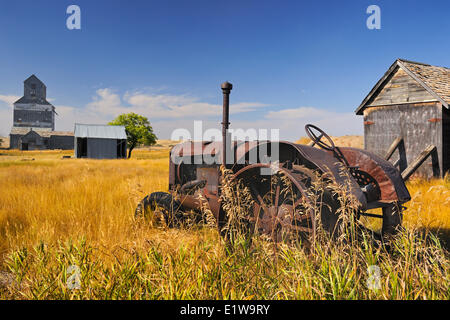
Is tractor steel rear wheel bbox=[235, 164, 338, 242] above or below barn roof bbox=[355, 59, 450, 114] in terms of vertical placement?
below

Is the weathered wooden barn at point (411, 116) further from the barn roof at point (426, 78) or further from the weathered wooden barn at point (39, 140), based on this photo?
the weathered wooden barn at point (39, 140)

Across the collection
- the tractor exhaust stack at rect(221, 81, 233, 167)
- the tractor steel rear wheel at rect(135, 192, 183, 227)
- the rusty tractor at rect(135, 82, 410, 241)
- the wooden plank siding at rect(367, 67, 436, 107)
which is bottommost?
the tractor steel rear wheel at rect(135, 192, 183, 227)

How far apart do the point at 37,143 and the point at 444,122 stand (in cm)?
5181

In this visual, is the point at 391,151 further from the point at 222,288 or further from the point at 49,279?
the point at 49,279

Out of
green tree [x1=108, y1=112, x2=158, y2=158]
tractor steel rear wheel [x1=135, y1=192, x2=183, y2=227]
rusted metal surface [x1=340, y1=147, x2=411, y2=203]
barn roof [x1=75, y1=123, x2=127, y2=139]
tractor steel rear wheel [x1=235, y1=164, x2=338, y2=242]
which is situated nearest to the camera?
tractor steel rear wheel [x1=235, y1=164, x2=338, y2=242]

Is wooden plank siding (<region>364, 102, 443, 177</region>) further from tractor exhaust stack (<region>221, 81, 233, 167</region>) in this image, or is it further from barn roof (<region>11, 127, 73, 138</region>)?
barn roof (<region>11, 127, 73, 138</region>)

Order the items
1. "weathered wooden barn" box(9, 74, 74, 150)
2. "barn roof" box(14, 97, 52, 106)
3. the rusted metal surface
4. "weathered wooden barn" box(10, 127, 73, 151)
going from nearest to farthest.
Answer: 1. the rusted metal surface
2. "weathered wooden barn" box(10, 127, 73, 151)
3. "weathered wooden barn" box(9, 74, 74, 150)
4. "barn roof" box(14, 97, 52, 106)

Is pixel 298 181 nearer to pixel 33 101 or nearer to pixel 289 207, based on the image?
pixel 289 207

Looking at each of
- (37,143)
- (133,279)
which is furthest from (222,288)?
(37,143)

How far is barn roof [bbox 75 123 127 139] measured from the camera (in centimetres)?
2766

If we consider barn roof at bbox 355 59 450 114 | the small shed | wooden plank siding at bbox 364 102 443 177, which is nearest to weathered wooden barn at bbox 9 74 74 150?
the small shed

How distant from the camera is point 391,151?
9.08 m

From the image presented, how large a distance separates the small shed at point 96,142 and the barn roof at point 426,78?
2462 cm
